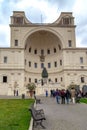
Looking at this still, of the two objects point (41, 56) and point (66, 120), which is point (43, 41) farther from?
point (66, 120)

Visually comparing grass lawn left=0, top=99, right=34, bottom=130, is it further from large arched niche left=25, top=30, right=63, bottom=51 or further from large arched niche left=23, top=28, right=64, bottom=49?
large arched niche left=25, top=30, right=63, bottom=51

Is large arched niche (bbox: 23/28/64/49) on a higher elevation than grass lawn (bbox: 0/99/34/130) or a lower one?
higher

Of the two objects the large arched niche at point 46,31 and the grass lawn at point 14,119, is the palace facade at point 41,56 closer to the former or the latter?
the large arched niche at point 46,31

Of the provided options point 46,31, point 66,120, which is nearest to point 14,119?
point 66,120

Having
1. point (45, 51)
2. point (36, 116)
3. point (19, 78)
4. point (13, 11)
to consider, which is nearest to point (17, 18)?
point (13, 11)

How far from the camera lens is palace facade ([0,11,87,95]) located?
58.2 m

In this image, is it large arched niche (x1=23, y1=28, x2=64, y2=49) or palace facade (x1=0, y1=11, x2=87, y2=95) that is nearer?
palace facade (x1=0, y1=11, x2=87, y2=95)

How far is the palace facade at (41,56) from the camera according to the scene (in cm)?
5816

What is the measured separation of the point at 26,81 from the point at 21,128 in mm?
50367

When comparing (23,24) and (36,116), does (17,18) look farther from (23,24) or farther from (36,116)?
(36,116)

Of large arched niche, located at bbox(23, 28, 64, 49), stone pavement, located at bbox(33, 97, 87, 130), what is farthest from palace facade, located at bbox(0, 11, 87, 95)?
stone pavement, located at bbox(33, 97, 87, 130)

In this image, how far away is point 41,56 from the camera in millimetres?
65250

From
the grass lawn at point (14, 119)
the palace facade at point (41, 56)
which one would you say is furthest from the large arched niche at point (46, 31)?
the grass lawn at point (14, 119)

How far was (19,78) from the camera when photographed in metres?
57.8
